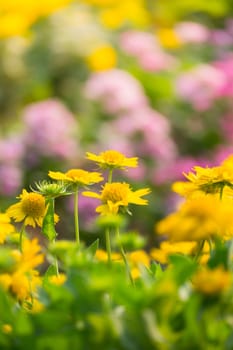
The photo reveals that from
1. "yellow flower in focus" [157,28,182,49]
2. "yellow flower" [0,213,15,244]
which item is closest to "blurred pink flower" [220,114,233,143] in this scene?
"yellow flower in focus" [157,28,182,49]

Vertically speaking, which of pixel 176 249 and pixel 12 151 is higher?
pixel 12 151

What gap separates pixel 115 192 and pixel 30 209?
0.12 metres

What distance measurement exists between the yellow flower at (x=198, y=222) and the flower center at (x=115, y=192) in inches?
9.2

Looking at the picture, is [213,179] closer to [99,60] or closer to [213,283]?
[213,283]

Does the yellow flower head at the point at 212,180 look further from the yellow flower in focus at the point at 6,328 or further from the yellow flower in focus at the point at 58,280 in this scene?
the yellow flower in focus at the point at 6,328

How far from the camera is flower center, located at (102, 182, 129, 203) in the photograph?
1.19 meters

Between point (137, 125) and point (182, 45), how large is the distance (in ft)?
5.55

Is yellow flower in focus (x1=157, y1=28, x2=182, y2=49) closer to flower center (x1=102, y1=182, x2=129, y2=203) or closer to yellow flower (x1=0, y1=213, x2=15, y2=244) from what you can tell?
flower center (x1=102, y1=182, x2=129, y2=203)

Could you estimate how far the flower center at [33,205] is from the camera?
4.02 feet

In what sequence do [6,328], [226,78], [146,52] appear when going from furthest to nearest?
[146,52]
[226,78]
[6,328]

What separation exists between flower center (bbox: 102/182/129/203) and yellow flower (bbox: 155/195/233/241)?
233 millimetres

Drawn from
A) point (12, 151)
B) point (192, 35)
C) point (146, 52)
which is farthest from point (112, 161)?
point (192, 35)

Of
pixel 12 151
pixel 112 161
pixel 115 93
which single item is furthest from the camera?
pixel 115 93

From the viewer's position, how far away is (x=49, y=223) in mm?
1223
